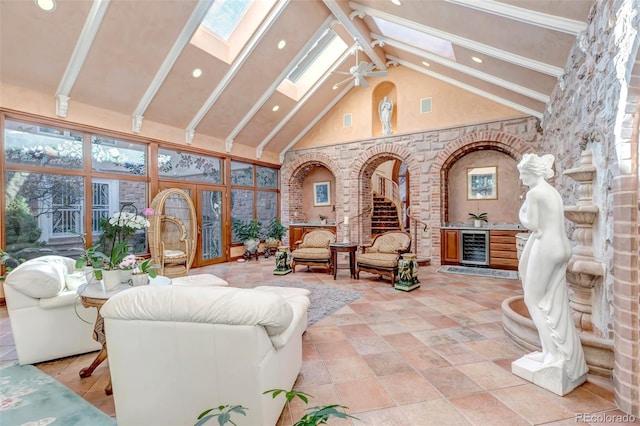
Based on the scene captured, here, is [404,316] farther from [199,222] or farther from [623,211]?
[199,222]

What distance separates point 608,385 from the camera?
2.11 metres

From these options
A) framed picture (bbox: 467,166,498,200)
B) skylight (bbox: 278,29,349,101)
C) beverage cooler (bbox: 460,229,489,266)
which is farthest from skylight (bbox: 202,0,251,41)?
beverage cooler (bbox: 460,229,489,266)

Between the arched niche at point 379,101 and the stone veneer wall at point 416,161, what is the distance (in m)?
0.42

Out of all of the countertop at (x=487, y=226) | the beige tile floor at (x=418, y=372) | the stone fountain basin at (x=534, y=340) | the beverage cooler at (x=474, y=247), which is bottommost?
the beige tile floor at (x=418, y=372)

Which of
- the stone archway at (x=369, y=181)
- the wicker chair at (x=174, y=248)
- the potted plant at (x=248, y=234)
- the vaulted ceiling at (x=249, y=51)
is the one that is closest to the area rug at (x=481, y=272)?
the stone archway at (x=369, y=181)

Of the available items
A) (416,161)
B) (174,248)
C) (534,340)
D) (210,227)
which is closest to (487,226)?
(416,161)

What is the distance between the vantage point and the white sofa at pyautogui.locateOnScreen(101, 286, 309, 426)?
1.54m

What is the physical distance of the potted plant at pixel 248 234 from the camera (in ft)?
25.0

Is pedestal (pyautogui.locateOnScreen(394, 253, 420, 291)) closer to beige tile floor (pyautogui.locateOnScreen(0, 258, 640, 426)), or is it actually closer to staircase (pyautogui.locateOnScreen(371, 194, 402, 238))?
beige tile floor (pyautogui.locateOnScreen(0, 258, 640, 426))

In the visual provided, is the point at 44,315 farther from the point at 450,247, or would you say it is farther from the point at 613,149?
the point at 450,247

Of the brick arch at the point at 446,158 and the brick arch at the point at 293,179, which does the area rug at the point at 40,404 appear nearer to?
the brick arch at the point at 446,158

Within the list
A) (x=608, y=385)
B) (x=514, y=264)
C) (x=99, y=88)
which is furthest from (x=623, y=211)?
(x=99, y=88)

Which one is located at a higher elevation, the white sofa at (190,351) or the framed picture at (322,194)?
the framed picture at (322,194)

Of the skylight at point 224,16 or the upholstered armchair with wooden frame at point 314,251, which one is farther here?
the upholstered armchair with wooden frame at point 314,251
